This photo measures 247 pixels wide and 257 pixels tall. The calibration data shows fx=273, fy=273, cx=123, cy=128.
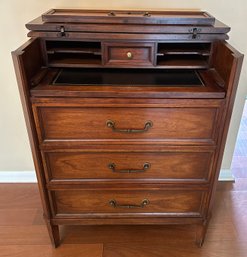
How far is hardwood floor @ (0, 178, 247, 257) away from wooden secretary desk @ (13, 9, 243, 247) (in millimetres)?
310

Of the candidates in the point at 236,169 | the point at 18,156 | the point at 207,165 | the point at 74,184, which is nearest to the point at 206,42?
the point at 207,165

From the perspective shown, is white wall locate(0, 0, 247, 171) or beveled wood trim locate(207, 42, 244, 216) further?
white wall locate(0, 0, 247, 171)

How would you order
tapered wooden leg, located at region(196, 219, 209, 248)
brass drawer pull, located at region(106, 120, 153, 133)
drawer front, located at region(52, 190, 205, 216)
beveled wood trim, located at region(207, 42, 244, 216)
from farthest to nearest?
1. tapered wooden leg, located at region(196, 219, 209, 248)
2. drawer front, located at region(52, 190, 205, 216)
3. brass drawer pull, located at region(106, 120, 153, 133)
4. beveled wood trim, located at region(207, 42, 244, 216)

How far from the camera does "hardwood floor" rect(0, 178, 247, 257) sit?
1290 millimetres

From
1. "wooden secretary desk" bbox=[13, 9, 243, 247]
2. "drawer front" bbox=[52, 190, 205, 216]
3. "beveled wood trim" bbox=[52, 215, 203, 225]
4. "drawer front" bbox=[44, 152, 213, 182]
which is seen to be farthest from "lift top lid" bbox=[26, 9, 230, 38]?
"beveled wood trim" bbox=[52, 215, 203, 225]

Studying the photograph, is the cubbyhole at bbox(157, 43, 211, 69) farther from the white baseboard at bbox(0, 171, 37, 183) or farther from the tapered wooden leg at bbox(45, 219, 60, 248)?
the white baseboard at bbox(0, 171, 37, 183)

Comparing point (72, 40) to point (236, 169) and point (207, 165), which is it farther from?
point (236, 169)

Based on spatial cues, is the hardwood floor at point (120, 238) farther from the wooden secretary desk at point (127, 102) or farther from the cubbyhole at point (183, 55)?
the cubbyhole at point (183, 55)

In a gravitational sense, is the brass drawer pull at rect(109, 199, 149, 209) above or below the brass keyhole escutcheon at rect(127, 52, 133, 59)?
below

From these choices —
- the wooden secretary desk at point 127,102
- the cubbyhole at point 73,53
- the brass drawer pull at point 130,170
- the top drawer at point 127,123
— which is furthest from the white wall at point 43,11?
the brass drawer pull at point 130,170

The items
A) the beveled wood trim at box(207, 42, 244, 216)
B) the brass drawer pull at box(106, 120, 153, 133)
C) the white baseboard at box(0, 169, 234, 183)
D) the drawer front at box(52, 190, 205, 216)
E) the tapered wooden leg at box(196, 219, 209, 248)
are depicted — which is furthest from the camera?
the white baseboard at box(0, 169, 234, 183)

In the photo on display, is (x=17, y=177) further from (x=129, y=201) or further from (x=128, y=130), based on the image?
(x=128, y=130)

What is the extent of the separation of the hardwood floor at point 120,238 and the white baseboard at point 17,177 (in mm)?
189

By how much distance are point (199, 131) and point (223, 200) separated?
792 millimetres
